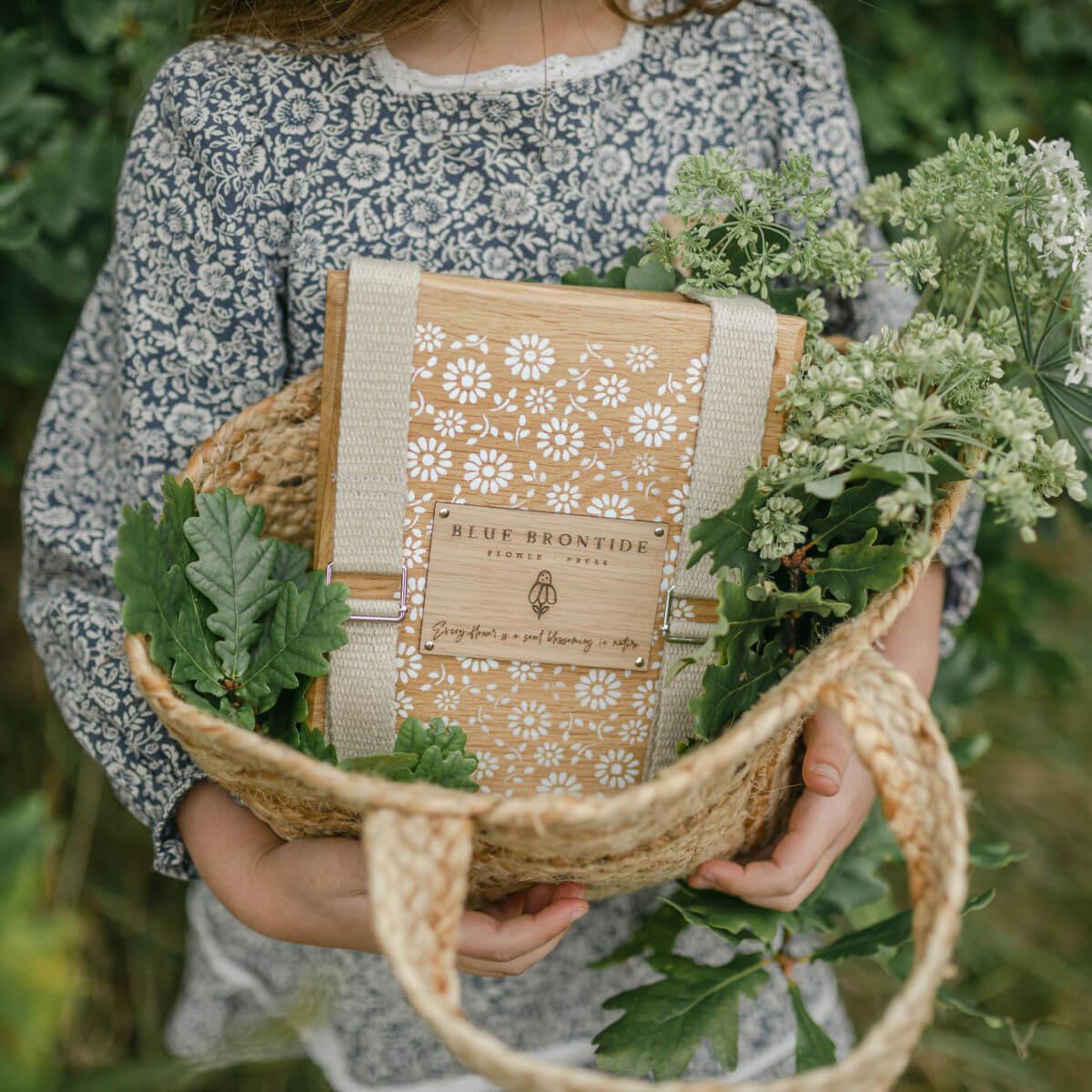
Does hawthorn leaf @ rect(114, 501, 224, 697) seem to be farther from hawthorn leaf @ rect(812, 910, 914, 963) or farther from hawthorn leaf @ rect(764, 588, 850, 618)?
hawthorn leaf @ rect(812, 910, 914, 963)

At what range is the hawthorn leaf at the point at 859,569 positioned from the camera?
2.12ft

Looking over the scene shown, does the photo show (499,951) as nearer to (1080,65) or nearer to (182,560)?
(182,560)

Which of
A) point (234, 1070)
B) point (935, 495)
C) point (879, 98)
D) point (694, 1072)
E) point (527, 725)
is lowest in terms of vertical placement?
point (234, 1070)

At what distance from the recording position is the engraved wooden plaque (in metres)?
0.74

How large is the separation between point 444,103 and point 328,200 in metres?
0.15

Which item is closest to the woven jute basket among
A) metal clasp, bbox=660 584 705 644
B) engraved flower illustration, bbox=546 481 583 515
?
metal clasp, bbox=660 584 705 644

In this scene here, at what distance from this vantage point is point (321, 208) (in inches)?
35.4

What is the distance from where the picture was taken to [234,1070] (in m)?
1.67

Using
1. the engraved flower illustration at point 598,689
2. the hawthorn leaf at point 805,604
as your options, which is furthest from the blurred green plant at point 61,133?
the hawthorn leaf at point 805,604

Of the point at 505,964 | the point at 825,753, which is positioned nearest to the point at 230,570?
the point at 505,964

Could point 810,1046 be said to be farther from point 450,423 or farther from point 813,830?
point 450,423

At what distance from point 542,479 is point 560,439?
33 mm

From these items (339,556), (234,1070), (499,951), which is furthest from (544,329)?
(234,1070)

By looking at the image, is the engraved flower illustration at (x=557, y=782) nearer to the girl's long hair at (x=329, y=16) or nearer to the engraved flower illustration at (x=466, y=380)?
the engraved flower illustration at (x=466, y=380)
